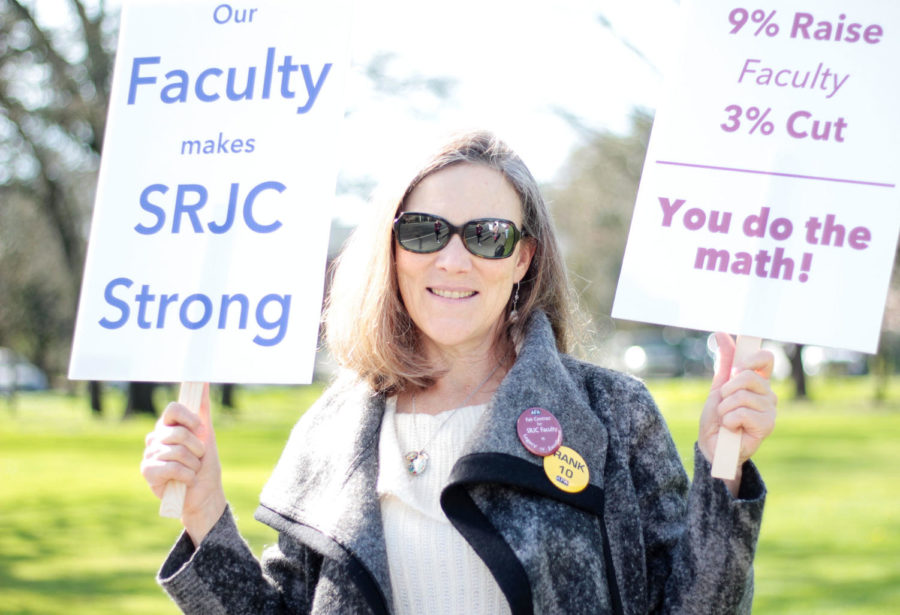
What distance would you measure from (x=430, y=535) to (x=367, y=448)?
271mm

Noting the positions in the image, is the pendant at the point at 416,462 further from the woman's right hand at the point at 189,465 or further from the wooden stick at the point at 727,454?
the wooden stick at the point at 727,454

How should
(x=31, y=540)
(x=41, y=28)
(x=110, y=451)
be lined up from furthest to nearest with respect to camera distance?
(x=41, y=28) → (x=110, y=451) → (x=31, y=540)

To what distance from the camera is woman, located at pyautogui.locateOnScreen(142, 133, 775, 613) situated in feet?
7.04

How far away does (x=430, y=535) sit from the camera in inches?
91.0

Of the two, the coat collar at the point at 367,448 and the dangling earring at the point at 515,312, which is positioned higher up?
the dangling earring at the point at 515,312

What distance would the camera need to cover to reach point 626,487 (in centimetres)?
226

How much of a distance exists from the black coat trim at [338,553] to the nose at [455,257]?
2.27 feet

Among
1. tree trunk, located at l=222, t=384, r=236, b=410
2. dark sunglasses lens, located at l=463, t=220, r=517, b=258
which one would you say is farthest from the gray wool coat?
tree trunk, located at l=222, t=384, r=236, b=410

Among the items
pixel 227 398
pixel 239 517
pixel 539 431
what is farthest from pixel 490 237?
pixel 227 398

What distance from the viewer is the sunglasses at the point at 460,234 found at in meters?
2.36

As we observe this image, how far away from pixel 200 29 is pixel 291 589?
1447 millimetres

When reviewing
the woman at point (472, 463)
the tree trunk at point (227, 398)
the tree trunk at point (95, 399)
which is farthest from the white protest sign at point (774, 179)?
the tree trunk at point (227, 398)

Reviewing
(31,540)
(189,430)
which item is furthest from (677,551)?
(31,540)

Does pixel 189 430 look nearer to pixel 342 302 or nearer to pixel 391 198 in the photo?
pixel 342 302
